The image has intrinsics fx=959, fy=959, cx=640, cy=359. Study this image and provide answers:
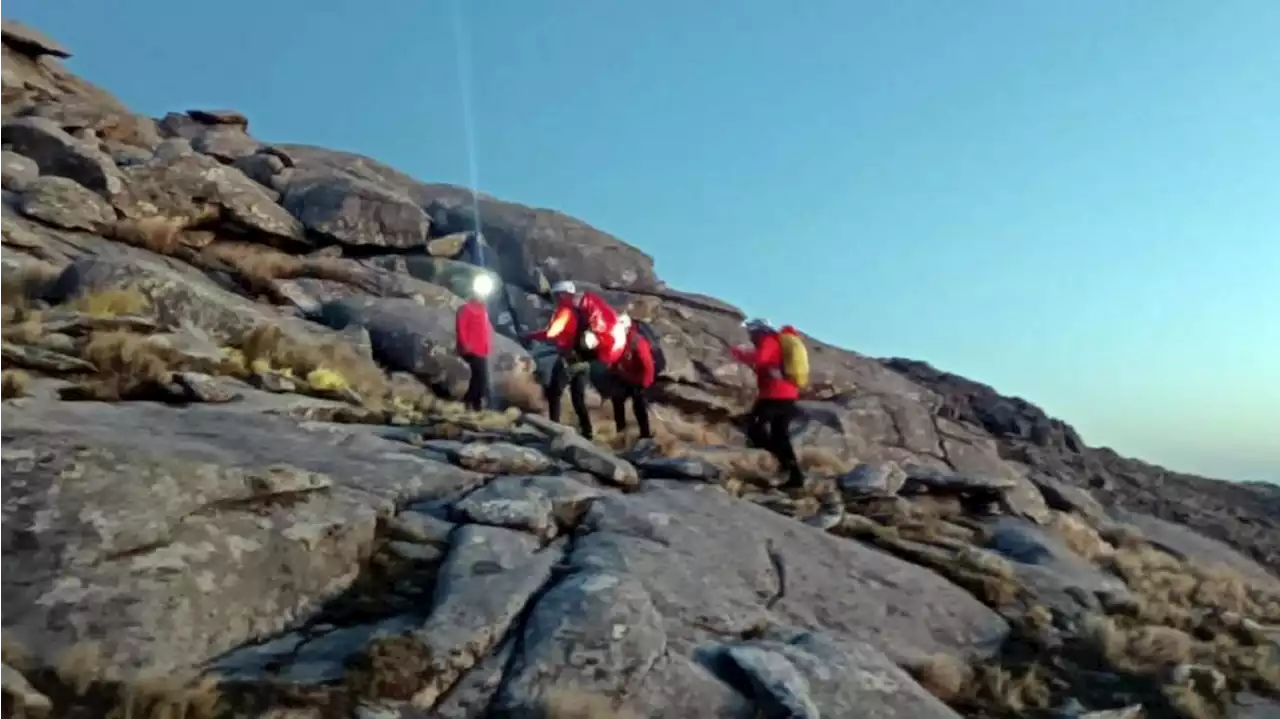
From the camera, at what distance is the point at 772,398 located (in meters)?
16.0

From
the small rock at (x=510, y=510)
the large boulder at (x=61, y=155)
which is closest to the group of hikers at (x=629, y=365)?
the small rock at (x=510, y=510)

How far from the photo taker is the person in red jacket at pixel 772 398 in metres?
15.9

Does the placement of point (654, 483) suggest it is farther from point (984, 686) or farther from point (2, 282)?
point (2, 282)

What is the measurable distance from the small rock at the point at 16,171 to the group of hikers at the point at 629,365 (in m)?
13.9

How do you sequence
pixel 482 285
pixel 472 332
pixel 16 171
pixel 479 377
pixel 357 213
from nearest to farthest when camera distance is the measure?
1. pixel 479 377
2. pixel 472 332
3. pixel 16 171
4. pixel 357 213
5. pixel 482 285

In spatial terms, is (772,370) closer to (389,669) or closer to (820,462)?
(820,462)

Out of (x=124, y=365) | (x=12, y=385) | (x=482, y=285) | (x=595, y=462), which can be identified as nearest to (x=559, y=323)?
(x=595, y=462)

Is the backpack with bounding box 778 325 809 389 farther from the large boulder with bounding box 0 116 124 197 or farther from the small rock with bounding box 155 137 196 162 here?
the small rock with bounding box 155 137 196 162

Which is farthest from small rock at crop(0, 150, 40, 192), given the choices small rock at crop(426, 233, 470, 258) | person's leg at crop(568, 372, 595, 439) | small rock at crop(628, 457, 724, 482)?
small rock at crop(628, 457, 724, 482)

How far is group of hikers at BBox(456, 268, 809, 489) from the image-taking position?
15.9m

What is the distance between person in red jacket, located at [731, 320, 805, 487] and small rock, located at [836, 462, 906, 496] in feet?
2.87

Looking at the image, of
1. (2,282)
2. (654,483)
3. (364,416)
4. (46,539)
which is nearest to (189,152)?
(2,282)

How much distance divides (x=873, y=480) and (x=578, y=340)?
224 inches

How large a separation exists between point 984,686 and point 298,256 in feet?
75.4
